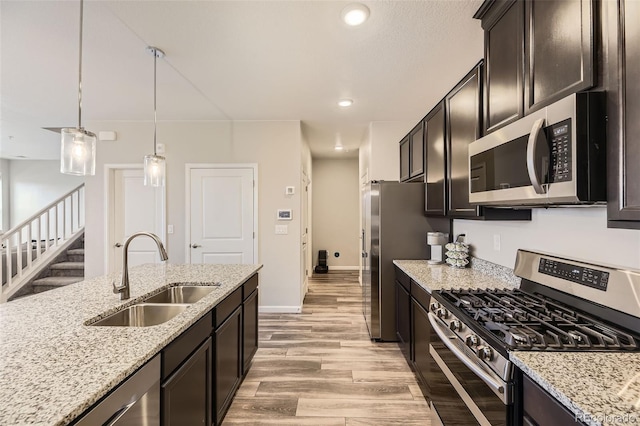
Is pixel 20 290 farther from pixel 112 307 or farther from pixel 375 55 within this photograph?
pixel 375 55

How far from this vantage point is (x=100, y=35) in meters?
2.08

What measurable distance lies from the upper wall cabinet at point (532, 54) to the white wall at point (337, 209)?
16.9 feet

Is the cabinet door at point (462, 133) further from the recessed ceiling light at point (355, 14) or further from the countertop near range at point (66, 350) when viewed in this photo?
the countertop near range at point (66, 350)

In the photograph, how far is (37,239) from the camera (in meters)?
4.48

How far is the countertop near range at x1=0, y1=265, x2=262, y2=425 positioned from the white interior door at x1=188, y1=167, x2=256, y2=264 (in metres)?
2.18

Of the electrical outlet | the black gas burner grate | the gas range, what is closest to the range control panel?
the gas range

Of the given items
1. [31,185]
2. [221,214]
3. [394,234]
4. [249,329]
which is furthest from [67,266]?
[394,234]

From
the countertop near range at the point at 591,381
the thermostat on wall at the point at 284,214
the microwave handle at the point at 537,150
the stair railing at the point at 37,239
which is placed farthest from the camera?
the thermostat on wall at the point at 284,214

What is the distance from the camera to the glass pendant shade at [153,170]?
7.99ft

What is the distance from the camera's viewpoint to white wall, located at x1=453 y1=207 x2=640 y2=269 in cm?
120

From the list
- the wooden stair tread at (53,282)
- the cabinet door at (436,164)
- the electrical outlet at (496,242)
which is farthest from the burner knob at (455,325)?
the wooden stair tread at (53,282)

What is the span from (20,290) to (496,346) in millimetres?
5853

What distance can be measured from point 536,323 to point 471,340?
0.27 metres

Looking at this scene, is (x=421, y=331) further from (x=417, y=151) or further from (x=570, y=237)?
(x=417, y=151)
